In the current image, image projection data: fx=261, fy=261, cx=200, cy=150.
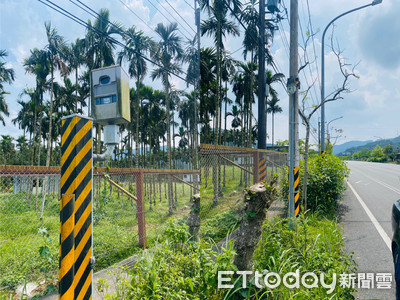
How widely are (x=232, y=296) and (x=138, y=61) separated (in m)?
11.5

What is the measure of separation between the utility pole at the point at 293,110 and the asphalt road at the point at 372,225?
1.28m

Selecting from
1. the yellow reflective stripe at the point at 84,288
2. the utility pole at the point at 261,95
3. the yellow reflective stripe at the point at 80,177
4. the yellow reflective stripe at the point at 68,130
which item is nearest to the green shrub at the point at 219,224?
the utility pole at the point at 261,95

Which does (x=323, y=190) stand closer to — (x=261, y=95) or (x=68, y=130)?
(x=261, y=95)

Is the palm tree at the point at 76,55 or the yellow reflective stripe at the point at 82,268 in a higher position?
the palm tree at the point at 76,55

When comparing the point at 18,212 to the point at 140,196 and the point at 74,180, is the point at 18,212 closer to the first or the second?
the point at 140,196

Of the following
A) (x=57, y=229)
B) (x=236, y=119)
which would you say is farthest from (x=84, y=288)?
(x=236, y=119)

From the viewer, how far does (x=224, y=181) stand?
6.96 metres

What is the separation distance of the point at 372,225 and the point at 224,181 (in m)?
3.58

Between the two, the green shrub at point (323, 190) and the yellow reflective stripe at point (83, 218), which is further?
the green shrub at point (323, 190)

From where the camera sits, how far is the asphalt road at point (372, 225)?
12.6ft

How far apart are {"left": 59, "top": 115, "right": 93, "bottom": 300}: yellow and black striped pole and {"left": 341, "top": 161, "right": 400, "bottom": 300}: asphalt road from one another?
3.10m

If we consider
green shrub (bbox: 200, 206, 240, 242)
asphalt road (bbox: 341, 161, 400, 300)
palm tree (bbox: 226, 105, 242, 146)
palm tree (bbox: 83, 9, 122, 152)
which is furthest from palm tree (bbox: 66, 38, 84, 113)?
palm tree (bbox: 226, 105, 242, 146)

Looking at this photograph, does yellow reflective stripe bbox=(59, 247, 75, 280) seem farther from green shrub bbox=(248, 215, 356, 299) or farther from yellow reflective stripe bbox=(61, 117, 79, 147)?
green shrub bbox=(248, 215, 356, 299)

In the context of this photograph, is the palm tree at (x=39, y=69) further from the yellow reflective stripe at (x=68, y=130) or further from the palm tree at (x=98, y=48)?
the yellow reflective stripe at (x=68, y=130)
